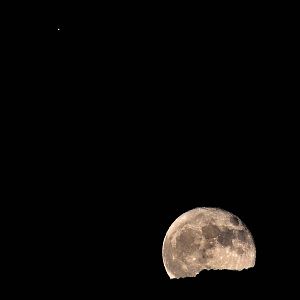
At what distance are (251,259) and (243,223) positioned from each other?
0.81 metres

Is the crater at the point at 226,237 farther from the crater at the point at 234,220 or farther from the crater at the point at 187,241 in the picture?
the crater at the point at 187,241

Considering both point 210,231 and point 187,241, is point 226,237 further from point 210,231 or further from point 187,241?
point 187,241

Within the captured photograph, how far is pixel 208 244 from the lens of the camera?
9.91 m

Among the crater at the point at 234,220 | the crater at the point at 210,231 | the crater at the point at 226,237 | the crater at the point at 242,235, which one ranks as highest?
the crater at the point at 210,231

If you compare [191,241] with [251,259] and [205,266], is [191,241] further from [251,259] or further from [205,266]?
[251,259]

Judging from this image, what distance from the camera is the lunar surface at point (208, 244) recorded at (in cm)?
989

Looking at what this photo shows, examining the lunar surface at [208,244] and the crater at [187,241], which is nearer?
the lunar surface at [208,244]

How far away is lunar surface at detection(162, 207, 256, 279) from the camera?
9891 mm

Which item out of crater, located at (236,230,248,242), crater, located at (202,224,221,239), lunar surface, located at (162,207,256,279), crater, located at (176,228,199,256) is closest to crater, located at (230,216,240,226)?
lunar surface, located at (162,207,256,279)

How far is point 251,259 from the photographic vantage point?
1049 cm

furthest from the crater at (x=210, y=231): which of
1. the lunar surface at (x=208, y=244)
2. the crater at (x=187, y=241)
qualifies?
the crater at (x=187, y=241)

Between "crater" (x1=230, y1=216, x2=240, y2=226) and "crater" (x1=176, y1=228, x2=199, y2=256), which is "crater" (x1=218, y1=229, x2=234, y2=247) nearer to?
"crater" (x1=230, y1=216, x2=240, y2=226)

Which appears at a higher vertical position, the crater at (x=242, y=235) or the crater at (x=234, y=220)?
the crater at (x=234, y=220)

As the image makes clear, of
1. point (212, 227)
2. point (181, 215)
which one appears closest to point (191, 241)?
point (212, 227)
